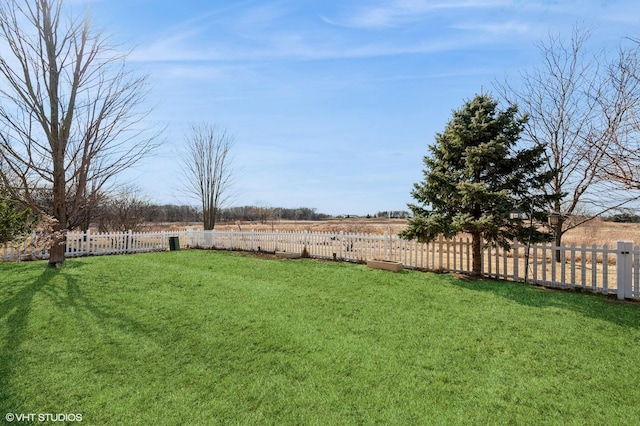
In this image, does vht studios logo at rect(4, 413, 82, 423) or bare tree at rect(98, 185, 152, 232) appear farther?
bare tree at rect(98, 185, 152, 232)

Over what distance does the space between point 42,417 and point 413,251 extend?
9.86m

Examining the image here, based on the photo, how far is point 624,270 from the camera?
20.9ft

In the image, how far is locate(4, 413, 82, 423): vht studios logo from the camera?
3023 mm

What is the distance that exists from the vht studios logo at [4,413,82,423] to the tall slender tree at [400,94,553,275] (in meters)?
7.20

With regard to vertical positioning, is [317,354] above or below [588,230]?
below

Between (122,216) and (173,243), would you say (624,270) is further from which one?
(122,216)

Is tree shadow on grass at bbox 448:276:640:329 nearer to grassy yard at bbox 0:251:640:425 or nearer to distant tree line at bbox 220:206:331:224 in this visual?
grassy yard at bbox 0:251:640:425

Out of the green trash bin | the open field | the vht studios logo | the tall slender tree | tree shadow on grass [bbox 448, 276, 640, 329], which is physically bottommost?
the vht studios logo

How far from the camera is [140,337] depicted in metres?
4.61

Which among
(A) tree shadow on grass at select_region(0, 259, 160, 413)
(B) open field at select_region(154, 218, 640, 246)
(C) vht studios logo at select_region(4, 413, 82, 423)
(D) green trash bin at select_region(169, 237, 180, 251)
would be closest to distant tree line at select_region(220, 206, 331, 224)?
(B) open field at select_region(154, 218, 640, 246)

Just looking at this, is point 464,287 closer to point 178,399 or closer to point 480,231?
point 480,231

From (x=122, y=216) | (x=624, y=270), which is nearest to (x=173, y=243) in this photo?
(x=122, y=216)

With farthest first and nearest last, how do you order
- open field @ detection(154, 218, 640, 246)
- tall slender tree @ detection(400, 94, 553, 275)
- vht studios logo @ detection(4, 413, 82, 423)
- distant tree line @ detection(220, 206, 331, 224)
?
distant tree line @ detection(220, 206, 331, 224) → open field @ detection(154, 218, 640, 246) → tall slender tree @ detection(400, 94, 553, 275) → vht studios logo @ detection(4, 413, 82, 423)

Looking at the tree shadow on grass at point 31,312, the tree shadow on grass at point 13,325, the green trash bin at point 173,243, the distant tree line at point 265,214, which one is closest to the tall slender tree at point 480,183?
the tree shadow on grass at point 31,312
